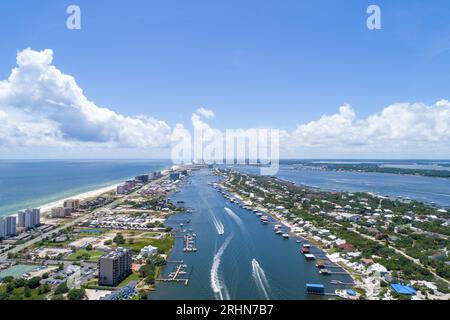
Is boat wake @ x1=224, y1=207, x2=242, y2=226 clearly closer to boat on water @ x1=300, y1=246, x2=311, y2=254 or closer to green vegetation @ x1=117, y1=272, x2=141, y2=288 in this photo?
boat on water @ x1=300, y1=246, x2=311, y2=254

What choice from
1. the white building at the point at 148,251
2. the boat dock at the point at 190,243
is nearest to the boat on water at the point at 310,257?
the boat dock at the point at 190,243

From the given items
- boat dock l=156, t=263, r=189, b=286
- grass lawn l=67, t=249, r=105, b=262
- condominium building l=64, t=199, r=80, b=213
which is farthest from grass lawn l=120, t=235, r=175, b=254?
condominium building l=64, t=199, r=80, b=213

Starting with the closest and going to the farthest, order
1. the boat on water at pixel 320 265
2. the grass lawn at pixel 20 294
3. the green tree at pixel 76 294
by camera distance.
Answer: the green tree at pixel 76 294, the grass lawn at pixel 20 294, the boat on water at pixel 320 265

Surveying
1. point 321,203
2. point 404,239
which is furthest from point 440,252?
point 321,203

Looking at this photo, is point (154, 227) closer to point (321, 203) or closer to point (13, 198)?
point (321, 203)

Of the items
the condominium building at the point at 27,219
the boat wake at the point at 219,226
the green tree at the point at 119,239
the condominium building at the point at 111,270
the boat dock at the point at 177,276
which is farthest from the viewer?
the condominium building at the point at 27,219

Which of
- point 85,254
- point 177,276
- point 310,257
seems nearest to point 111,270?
point 177,276

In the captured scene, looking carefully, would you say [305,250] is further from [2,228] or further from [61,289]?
[2,228]

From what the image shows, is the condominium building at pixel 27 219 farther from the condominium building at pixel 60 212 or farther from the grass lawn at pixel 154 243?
the grass lawn at pixel 154 243
